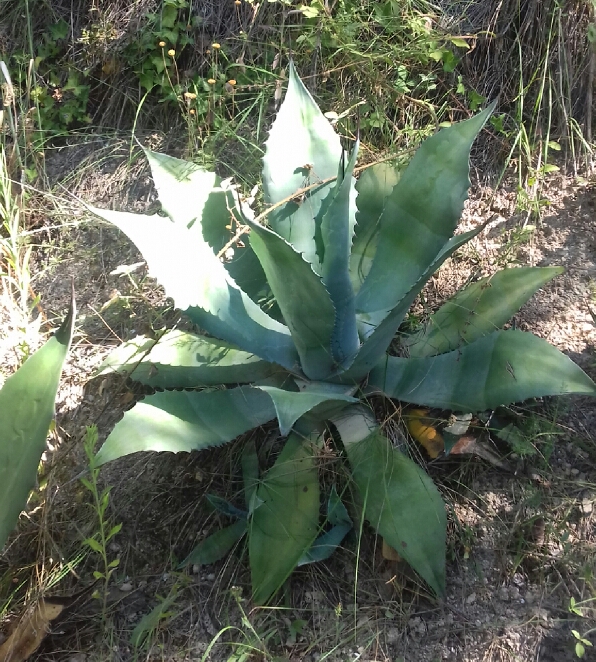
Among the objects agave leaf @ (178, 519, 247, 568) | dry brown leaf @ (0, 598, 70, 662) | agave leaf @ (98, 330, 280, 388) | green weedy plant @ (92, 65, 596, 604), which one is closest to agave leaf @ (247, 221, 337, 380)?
green weedy plant @ (92, 65, 596, 604)

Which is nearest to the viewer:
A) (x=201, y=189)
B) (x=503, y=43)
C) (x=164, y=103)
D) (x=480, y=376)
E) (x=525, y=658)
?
(x=525, y=658)

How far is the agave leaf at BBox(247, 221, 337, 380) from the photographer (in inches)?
47.7

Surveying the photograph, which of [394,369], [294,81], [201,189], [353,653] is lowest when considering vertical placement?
[353,653]

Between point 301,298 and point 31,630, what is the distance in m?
0.91

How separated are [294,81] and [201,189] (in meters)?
0.38

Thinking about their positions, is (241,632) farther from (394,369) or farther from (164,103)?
(164,103)

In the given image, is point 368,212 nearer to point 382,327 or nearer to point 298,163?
point 298,163

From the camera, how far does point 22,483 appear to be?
1.08 m

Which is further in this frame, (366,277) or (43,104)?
(43,104)

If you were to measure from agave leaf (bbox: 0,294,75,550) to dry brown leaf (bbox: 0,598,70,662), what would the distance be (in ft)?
0.90

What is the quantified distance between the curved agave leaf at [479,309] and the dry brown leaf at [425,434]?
Answer: 18 cm

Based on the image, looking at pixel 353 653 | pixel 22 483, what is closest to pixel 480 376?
pixel 353 653

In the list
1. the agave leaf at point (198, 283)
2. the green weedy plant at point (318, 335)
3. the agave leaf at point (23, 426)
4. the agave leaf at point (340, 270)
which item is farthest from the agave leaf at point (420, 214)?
the agave leaf at point (23, 426)

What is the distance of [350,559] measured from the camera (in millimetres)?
1400
